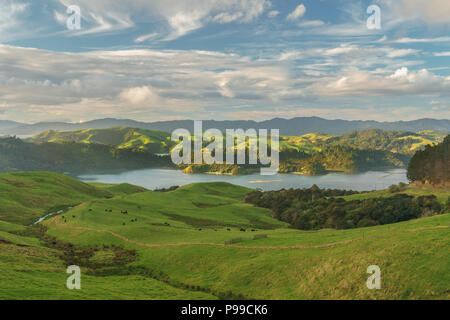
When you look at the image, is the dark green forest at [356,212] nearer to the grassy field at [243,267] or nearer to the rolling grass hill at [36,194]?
the grassy field at [243,267]

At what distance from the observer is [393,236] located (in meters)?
40.9

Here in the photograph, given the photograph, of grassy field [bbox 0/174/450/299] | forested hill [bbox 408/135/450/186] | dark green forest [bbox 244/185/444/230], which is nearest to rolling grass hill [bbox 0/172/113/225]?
grassy field [bbox 0/174/450/299]

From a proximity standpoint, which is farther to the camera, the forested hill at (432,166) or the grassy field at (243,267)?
the forested hill at (432,166)

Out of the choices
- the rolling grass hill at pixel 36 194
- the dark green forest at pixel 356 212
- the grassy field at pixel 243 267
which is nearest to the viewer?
the grassy field at pixel 243 267

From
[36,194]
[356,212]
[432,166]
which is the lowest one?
[356,212]

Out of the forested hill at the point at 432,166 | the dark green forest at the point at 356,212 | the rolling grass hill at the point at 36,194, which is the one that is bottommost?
the dark green forest at the point at 356,212

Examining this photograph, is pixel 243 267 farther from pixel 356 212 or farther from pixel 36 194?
pixel 36 194

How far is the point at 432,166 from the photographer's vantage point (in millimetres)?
145625

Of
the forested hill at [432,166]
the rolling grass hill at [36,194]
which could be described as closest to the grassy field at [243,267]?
the rolling grass hill at [36,194]

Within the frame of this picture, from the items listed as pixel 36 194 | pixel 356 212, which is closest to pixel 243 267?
pixel 356 212

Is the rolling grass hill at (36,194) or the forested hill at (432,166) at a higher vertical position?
the forested hill at (432,166)

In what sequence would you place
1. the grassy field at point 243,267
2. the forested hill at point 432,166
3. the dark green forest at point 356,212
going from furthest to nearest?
1. the forested hill at point 432,166
2. the dark green forest at point 356,212
3. the grassy field at point 243,267

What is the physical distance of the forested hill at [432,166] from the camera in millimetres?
139750
